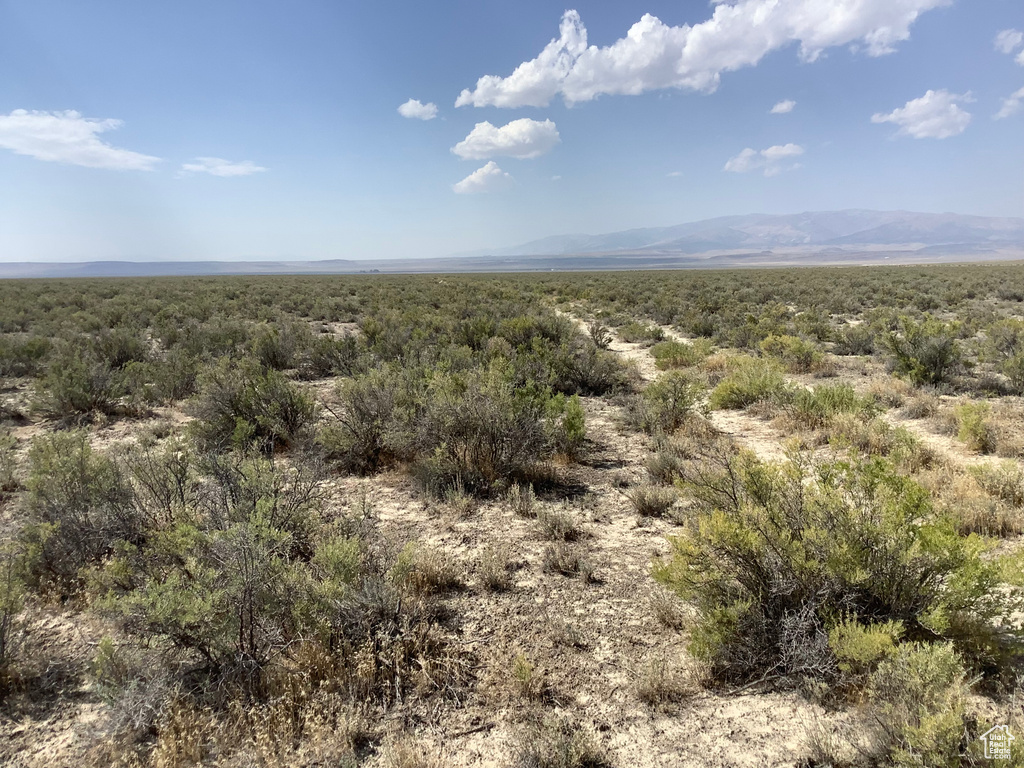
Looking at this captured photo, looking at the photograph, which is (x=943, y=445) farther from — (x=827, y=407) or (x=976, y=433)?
(x=827, y=407)

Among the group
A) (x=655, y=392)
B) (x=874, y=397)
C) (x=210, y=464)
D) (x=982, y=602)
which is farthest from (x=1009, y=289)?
(x=210, y=464)

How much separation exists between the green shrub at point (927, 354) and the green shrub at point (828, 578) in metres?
7.92

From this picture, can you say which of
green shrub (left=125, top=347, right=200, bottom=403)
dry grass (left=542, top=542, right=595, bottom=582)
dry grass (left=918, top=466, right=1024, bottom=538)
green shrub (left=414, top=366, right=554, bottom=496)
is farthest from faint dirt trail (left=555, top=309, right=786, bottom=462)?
green shrub (left=125, top=347, right=200, bottom=403)

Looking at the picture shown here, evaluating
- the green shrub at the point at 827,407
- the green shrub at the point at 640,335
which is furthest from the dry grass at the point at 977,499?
the green shrub at the point at 640,335

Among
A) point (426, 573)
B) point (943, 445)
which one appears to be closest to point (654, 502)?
point (426, 573)

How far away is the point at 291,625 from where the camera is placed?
3420 mm

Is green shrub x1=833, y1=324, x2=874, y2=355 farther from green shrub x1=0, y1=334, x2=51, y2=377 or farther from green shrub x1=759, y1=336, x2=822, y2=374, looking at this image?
green shrub x1=0, y1=334, x2=51, y2=377

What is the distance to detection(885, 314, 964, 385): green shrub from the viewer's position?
367 inches

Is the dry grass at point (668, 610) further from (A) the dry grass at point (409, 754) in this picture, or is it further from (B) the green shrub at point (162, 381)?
(B) the green shrub at point (162, 381)

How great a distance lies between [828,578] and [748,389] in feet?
20.2

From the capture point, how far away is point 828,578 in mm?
3168

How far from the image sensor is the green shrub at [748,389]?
8.57m

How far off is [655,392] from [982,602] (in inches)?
211

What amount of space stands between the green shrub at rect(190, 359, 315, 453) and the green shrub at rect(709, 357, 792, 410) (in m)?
7.00
